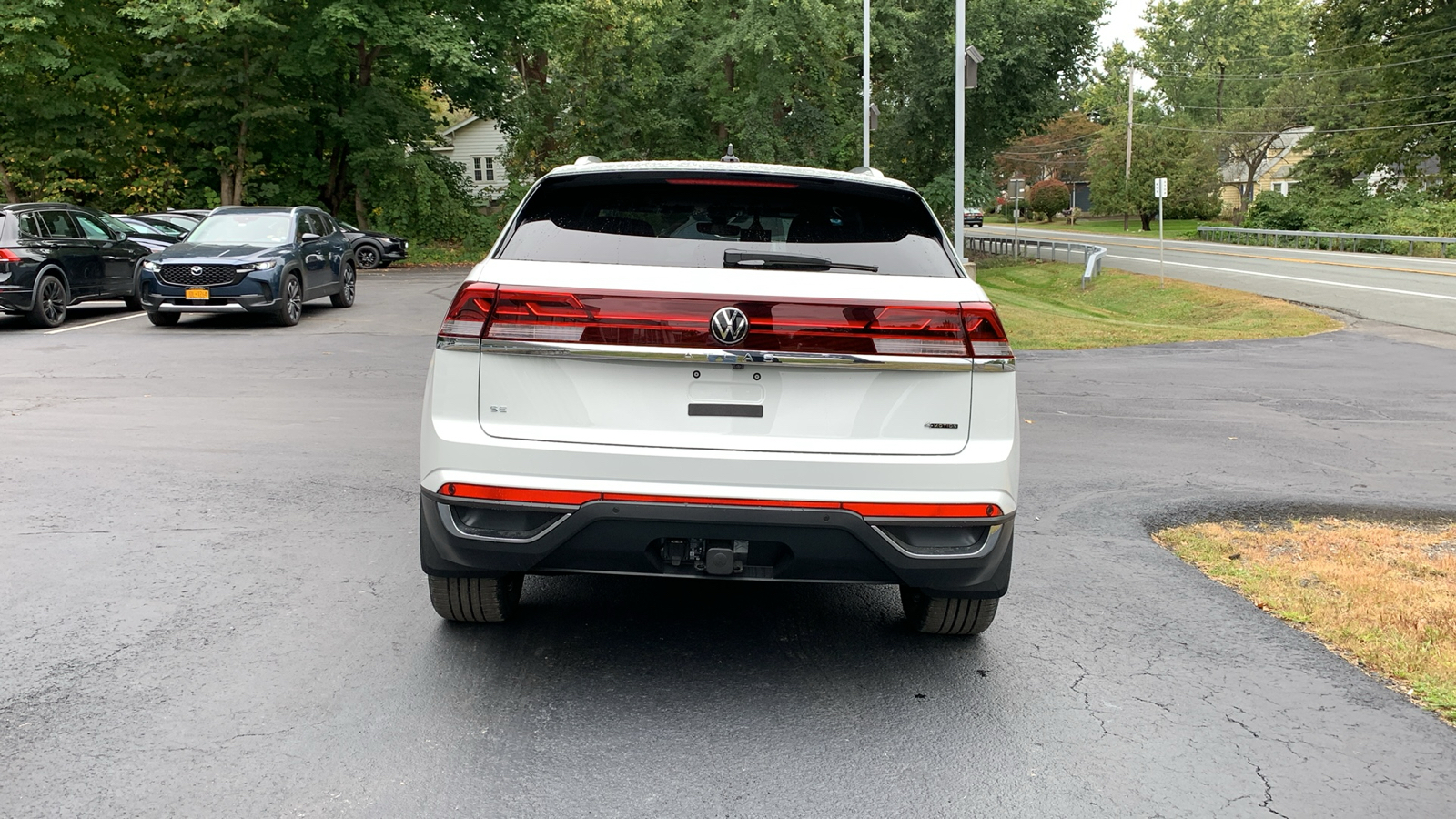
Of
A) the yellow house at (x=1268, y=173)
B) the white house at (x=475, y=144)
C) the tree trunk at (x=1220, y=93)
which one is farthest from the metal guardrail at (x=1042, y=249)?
the tree trunk at (x=1220, y=93)

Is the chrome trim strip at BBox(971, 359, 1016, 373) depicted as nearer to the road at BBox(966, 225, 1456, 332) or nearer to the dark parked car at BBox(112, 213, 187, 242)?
the road at BBox(966, 225, 1456, 332)

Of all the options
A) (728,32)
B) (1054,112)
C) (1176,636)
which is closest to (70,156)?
(728,32)

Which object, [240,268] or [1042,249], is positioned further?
[1042,249]

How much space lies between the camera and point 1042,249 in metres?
44.6

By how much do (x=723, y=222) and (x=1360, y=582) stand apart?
12.0ft

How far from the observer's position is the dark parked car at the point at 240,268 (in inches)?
659

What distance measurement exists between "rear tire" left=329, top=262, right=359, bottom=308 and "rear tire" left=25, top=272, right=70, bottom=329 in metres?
4.04

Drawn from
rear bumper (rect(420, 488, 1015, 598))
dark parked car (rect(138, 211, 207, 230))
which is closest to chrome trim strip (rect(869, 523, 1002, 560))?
rear bumper (rect(420, 488, 1015, 598))

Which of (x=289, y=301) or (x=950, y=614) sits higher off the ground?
(x=289, y=301)

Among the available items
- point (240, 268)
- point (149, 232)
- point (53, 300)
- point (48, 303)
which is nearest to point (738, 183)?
point (240, 268)

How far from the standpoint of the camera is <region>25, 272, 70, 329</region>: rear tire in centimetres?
1684

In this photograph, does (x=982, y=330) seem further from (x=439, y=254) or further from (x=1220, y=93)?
(x=1220, y=93)

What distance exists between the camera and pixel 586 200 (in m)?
4.74

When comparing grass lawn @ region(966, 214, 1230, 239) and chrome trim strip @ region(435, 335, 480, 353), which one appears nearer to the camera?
chrome trim strip @ region(435, 335, 480, 353)
